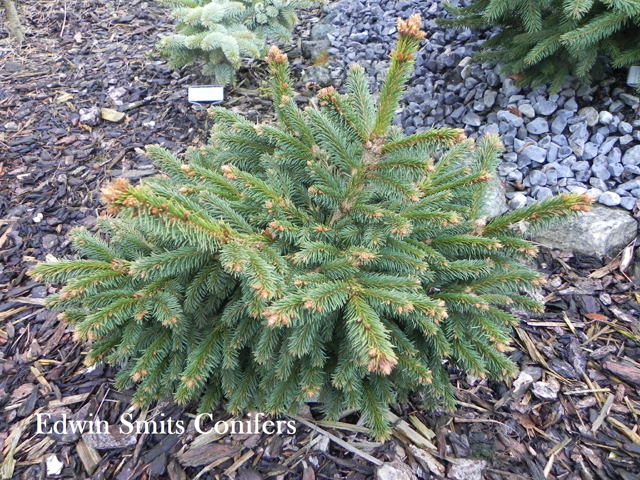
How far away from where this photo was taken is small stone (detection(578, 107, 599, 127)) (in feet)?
10.9

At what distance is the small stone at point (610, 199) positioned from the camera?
304 centimetres

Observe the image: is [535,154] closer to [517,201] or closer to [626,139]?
[517,201]

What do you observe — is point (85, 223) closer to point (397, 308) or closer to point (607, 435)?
point (397, 308)

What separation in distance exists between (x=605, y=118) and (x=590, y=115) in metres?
0.10

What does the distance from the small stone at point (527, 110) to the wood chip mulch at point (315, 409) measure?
1138mm

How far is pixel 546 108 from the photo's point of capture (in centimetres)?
347

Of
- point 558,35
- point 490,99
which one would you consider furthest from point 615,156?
point 490,99

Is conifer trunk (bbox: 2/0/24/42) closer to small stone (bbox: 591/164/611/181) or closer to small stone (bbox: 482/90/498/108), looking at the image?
small stone (bbox: 482/90/498/108)

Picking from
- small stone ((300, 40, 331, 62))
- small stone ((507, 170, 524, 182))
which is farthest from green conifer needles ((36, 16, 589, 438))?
small stone ((300, 40, 331, 62))

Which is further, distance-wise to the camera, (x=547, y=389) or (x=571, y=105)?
(x=571, y=105)

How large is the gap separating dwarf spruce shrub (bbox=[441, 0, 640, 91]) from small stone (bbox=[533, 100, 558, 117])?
0.15m

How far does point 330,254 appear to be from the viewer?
5.59 feet

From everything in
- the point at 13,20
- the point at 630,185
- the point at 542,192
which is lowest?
the point at 542,192

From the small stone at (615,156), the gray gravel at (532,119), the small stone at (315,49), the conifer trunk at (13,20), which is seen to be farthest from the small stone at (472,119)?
the conifer trunk at (13,20)
